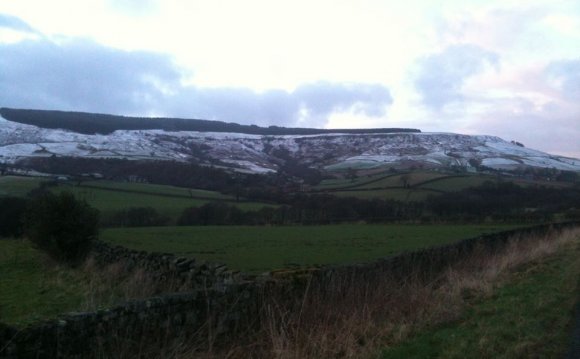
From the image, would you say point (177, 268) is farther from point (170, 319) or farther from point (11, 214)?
point (11, 214)

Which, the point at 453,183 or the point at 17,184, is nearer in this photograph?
the point at 17,184

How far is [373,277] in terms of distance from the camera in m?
10.1

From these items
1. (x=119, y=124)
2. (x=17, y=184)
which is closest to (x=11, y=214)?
(x=17, y=184)

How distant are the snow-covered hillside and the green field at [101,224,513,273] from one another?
148ft

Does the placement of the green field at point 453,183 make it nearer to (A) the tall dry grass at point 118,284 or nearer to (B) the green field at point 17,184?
(B) the green field at point 17,184

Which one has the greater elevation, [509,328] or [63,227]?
[509,328]

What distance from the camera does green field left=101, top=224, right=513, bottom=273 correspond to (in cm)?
2408

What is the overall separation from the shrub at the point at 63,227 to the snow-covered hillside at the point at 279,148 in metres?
56.8

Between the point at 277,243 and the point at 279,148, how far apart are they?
8769 centimetres

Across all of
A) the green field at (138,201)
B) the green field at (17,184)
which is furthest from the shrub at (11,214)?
the green field at (138,201)

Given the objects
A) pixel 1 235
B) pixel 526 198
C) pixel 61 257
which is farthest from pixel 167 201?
pixel 526 198

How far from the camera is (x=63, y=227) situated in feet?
75.1

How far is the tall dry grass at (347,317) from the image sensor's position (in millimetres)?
6723

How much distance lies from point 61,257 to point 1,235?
1482 centimetres
